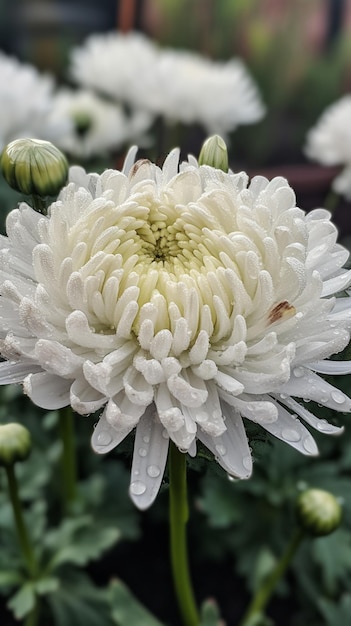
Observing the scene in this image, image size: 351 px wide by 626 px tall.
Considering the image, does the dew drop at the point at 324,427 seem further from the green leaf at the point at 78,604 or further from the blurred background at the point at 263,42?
the blurred background at the point at 263,42

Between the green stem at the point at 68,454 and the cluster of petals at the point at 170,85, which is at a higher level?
the cluster of petals at the point at 170,85

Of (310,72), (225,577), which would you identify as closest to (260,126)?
(310,72)

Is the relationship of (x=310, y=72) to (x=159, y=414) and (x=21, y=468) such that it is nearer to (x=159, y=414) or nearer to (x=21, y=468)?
(x=21, y=468)

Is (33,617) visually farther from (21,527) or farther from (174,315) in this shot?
(174,315)

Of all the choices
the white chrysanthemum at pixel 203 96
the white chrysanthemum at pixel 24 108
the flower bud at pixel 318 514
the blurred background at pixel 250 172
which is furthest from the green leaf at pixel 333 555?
the white chrysanthemum at pixel 203 96

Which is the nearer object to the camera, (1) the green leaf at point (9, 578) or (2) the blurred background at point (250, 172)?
(1) the green leaf at point (9, 578)

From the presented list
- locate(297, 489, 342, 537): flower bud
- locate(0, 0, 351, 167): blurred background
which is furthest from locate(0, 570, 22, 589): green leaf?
locate(0, 0, 351, 167): blurred background

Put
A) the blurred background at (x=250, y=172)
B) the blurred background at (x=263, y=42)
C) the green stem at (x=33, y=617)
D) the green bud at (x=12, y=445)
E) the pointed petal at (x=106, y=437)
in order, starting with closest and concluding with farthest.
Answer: the pointed petal at (x=106, y=437), the green bud at (x=12, y=445), the green stem at (x=33, y=617), the blurred background at (x=250, y=172), the blurred background at (x=263, y=42)
